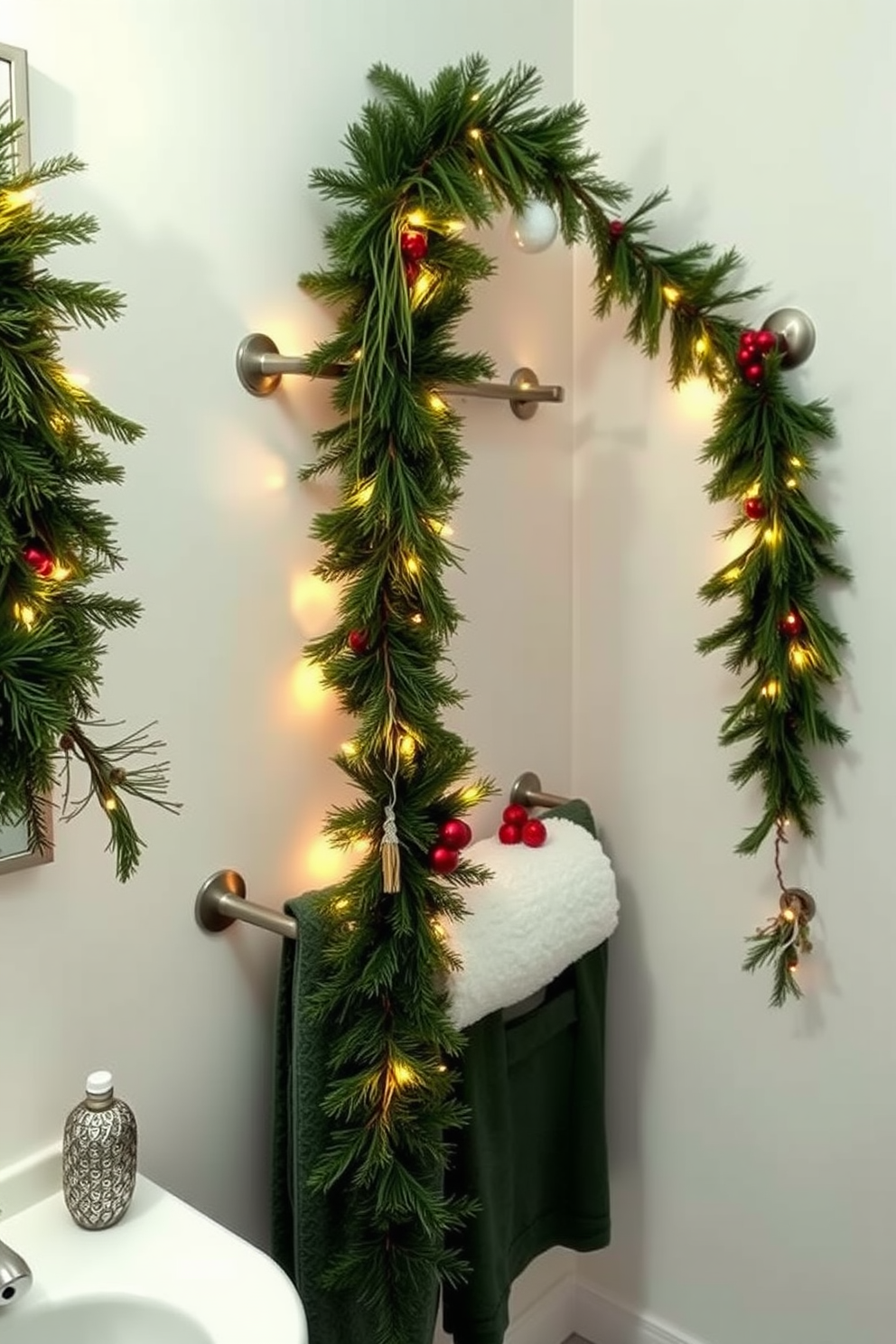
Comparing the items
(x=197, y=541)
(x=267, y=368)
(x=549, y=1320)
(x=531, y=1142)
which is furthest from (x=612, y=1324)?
(x=267, y=368)

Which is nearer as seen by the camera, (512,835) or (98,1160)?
(98,1160)

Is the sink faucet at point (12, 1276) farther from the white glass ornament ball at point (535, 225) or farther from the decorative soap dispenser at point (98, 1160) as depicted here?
the white glass ornament ball at point (535, 225)

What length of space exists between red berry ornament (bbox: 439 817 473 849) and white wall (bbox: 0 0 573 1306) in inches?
7.5

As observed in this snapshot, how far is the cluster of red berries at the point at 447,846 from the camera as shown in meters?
1.27

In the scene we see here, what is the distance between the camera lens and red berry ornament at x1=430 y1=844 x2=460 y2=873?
4.16 ft

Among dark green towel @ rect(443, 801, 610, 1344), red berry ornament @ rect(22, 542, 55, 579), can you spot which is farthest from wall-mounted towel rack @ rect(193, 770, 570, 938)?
red berry ornament @ rect(22, 542, 55, 579)

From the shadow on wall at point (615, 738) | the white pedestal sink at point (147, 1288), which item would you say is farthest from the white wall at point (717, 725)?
the white pedestal sink at point (147, 1288)

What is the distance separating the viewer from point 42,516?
900 millimetres

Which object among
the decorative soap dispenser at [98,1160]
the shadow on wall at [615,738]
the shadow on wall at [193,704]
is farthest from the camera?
the shadow on wall at [615,738]

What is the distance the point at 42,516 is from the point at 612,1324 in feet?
5.35

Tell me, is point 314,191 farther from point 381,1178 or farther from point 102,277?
point 381,1178

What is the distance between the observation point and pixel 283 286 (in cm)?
130

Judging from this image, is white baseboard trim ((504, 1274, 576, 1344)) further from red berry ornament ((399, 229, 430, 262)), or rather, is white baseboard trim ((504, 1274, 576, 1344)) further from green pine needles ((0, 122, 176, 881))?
red berry ornament ((399, 229, 430, 262))

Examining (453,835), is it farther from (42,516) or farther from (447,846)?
(42,516)
